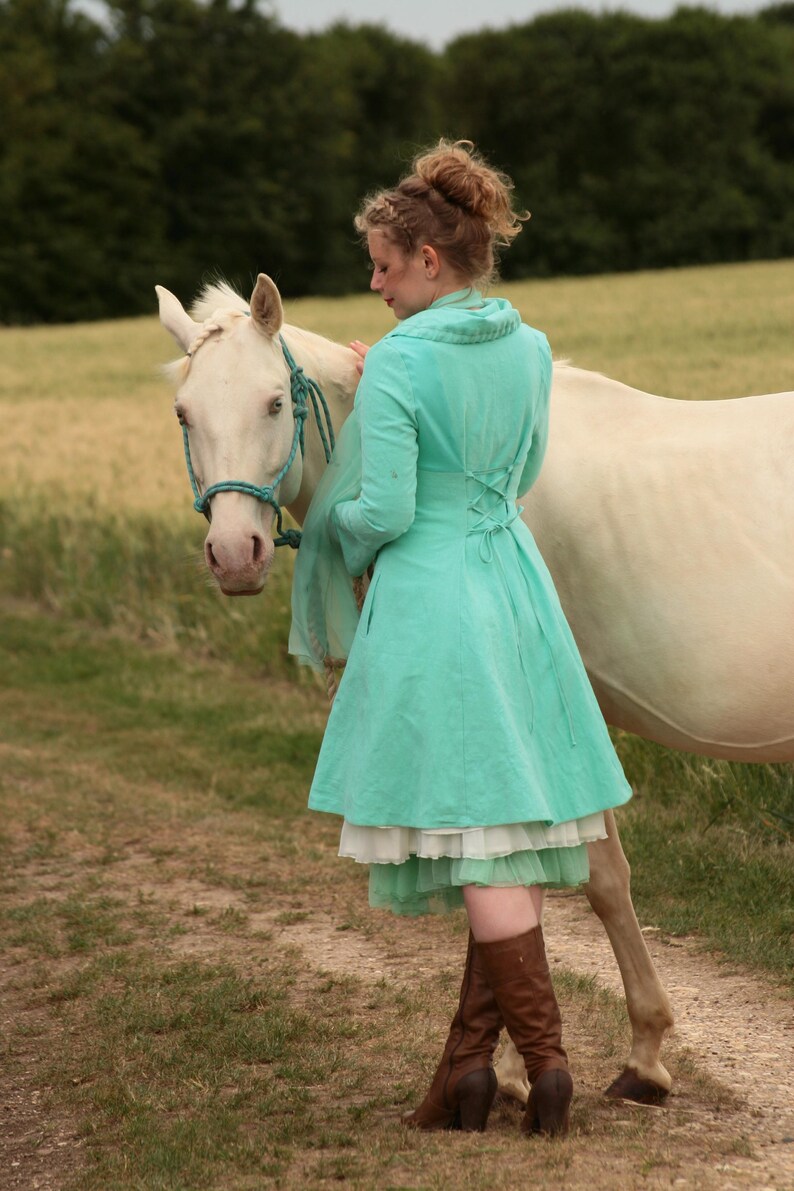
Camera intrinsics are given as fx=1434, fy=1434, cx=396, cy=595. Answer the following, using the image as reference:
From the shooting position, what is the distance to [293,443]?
3404 mm

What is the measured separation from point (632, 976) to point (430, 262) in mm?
1915

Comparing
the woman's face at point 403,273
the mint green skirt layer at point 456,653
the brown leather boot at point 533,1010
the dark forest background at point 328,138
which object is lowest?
the brown leather boot at point 533,1010

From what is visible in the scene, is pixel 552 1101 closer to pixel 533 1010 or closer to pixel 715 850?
pixel 533 1010

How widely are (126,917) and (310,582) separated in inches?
101

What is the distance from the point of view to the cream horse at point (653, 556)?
139 inches

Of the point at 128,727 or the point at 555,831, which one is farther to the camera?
the point at 128,727

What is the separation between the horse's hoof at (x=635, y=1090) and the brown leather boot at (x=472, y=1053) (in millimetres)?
509

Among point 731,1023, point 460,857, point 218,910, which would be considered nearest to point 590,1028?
point 731,1023

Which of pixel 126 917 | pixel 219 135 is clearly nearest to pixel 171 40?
pixel 219 135

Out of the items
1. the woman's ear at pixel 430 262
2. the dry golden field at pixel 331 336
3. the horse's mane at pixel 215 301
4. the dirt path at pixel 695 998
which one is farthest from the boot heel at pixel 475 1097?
the dry golden field at pixel 331 336

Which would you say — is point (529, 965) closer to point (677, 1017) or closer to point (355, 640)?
point (355, 640)

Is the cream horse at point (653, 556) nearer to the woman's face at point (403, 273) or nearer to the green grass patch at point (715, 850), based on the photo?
the woman's face at point (403, 273)

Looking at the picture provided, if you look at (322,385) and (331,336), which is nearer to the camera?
(322,385)

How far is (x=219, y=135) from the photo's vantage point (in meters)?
46.0
